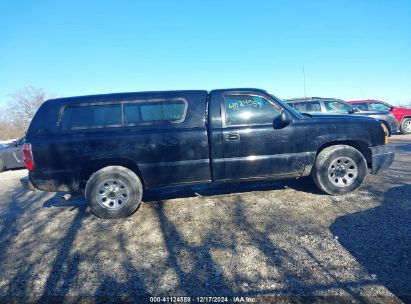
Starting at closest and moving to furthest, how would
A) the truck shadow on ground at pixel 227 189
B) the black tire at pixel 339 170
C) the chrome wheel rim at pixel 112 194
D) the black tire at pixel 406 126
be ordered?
1. the chrome wheel rim at pixel 112 194
2. the black tire at pixel 339 170
3. the truck shadow on ground at pixel 227 189
4. the black tire at pixel 406 126

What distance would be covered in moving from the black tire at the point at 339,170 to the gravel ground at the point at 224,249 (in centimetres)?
19

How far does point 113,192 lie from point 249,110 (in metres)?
2.62

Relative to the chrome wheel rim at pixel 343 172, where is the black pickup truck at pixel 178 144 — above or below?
above

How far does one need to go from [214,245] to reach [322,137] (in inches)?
105

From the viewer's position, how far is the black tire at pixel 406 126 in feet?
43.0

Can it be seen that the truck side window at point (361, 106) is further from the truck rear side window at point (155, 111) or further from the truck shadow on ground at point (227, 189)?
the truck rear side window at point (155, 111)

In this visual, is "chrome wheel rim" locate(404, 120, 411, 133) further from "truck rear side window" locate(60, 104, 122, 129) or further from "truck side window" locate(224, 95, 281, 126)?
"truck rear side window" locate(60, 104, 122, 129)

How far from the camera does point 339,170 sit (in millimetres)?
4641

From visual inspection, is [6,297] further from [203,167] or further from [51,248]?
[203,167]

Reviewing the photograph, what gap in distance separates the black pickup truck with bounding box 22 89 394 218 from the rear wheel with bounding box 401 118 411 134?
10.8 meters

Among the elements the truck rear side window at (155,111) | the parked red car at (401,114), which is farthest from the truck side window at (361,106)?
the truck rear side window at (155,111)

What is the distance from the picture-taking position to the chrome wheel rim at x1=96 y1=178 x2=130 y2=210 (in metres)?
4.30

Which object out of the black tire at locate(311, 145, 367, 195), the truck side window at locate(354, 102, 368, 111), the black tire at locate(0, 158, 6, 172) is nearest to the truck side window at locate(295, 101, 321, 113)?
the truck side window at locate(354, 102, 368, 111)

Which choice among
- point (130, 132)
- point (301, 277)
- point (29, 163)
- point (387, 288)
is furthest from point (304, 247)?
point (29, 163)
